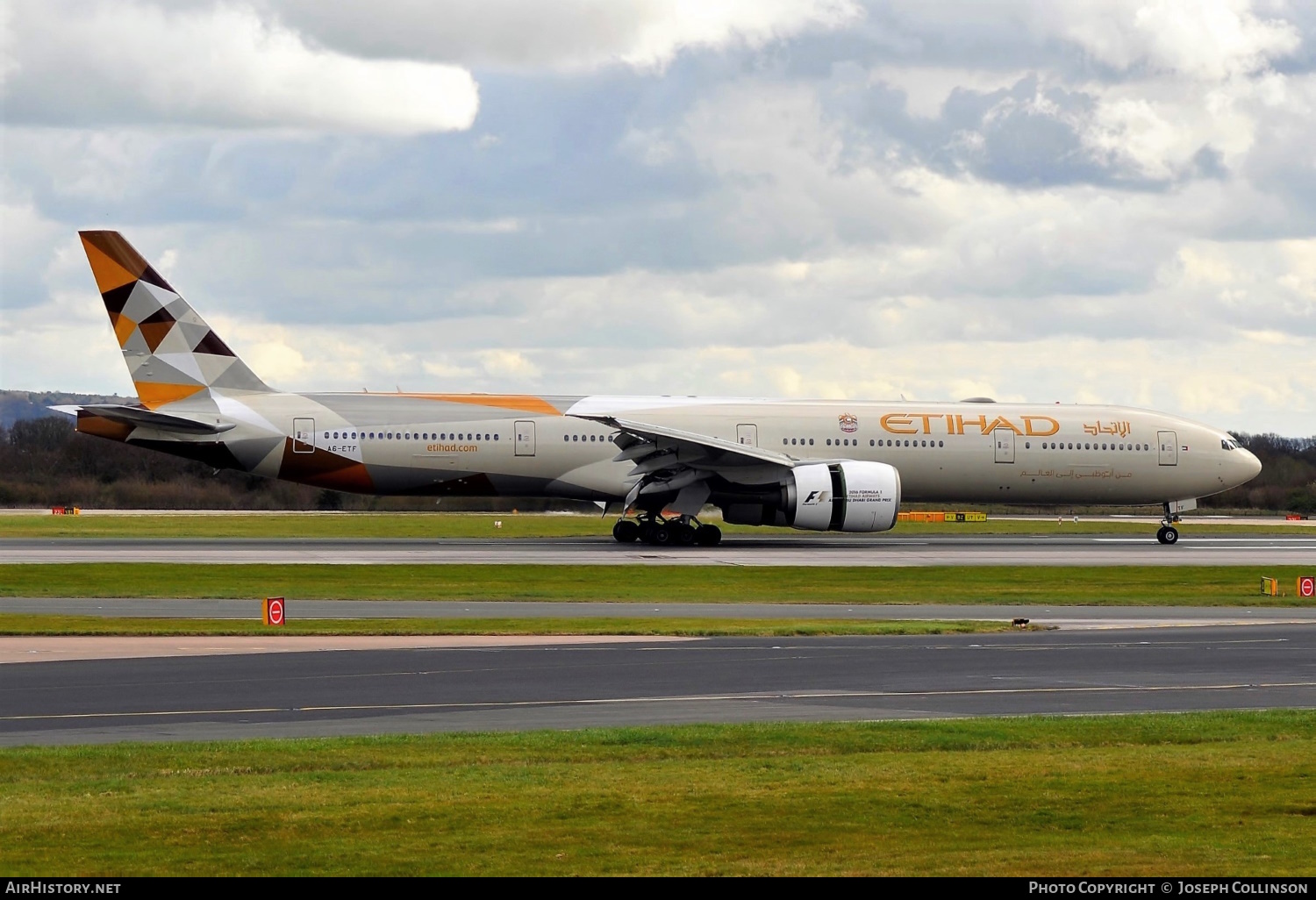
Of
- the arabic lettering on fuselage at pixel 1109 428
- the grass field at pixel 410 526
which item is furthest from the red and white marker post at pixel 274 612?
the arabic lettering on fuselage at pixel 1109 428

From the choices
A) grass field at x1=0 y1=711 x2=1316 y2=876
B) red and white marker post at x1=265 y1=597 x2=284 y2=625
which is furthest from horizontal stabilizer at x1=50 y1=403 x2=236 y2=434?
grass field at x1=0 y1=711 x2=1316 y2=876

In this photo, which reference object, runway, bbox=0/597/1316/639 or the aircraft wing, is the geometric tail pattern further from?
runway, bbox=0/597/1316/639

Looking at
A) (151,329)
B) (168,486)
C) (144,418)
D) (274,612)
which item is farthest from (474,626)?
(168,486)

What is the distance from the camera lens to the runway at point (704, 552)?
124 ft

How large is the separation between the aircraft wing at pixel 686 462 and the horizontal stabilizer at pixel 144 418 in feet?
34.8

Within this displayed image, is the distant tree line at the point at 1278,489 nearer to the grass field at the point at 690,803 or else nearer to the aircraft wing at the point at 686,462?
the aircraft wing at the point at 686,462

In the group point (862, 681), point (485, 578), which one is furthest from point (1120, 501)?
point (862, 681)

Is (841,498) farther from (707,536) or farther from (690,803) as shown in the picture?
(690,803)

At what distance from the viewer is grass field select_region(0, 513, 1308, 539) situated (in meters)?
51.3

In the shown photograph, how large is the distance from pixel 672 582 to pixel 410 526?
2680 centimetres

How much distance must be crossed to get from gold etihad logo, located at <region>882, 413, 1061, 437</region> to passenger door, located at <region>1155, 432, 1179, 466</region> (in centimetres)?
348

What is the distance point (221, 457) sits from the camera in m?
42.8
